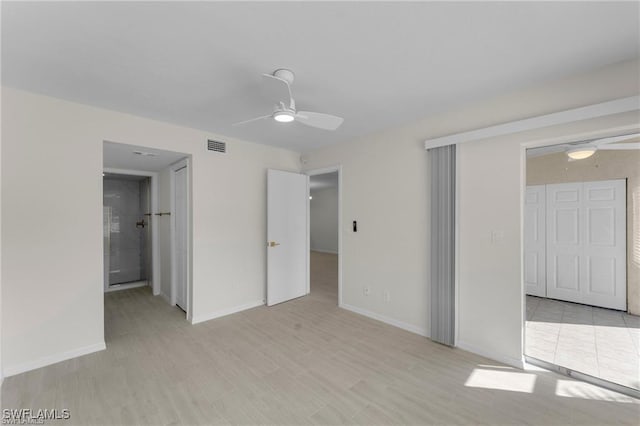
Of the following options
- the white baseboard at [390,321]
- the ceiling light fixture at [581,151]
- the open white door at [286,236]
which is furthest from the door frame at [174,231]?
the ceiling light fixture at [581,151]

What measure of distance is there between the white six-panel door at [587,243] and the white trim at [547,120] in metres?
2.38

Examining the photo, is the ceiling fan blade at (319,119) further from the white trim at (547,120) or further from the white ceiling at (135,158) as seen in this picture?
the white ceiling at (135,158)

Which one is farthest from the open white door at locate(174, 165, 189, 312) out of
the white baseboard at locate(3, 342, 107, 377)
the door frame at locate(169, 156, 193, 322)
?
the white baseboard at locate(3, 342, 107, 377)

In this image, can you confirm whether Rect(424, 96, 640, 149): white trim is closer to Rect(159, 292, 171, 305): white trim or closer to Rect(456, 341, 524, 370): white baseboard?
Rect(456, 341, 524, 370): white baseboard

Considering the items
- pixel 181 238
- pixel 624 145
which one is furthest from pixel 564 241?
pixel 181 238

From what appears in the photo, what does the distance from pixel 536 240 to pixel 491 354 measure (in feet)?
8.24

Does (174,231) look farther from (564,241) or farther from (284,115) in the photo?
(564,241)

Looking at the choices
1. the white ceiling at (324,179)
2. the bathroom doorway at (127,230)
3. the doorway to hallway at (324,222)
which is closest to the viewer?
the bathroom doorway at (127,230)

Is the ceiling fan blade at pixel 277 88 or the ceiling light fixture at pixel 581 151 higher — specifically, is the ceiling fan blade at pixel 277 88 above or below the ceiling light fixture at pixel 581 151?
above

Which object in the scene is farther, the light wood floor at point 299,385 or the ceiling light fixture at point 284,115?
the ceiling light fixture at point 284,115

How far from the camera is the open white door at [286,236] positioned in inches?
159

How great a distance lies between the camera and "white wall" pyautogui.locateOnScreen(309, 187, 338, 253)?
384 inches

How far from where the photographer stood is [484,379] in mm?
2207

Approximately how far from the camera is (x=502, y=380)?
2.19 m
